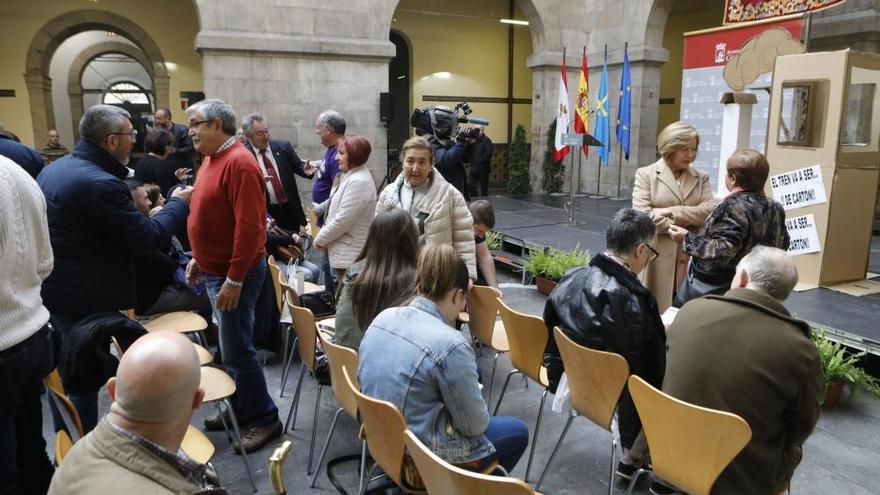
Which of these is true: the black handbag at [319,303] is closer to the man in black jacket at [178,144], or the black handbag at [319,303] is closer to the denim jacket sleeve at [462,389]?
the denim jacket sleeve at [462,389]

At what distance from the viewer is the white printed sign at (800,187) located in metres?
4.63

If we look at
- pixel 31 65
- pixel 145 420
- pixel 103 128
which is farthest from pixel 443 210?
pixel 31 65

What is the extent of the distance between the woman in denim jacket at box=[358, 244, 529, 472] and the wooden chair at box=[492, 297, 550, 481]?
811mm

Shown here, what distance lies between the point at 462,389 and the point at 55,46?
1279cm

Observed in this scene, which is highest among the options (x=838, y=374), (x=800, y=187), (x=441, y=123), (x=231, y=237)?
(x=441, y=123)

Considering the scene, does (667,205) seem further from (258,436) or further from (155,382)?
(155,382)

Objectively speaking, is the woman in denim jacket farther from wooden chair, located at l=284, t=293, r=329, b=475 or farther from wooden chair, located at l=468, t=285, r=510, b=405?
wooden chair, located at l=468, t=285, r=510, b=405

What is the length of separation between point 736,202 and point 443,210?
5.15 ft

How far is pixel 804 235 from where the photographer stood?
479cm

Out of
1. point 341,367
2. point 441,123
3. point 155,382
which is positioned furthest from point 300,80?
point 155,382

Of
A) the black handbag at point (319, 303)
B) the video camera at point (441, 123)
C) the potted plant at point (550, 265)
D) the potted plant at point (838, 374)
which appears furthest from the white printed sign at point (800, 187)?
the black handbag at point (319, 303)

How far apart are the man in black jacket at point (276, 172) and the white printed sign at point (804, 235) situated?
3.91 metres

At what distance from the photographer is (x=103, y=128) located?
250 cm

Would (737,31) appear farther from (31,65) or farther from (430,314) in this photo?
(31,65)
